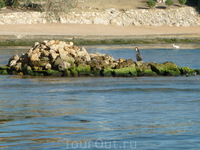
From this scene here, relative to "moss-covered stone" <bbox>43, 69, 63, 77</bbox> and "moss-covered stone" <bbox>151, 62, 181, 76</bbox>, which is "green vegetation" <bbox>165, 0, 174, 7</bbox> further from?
"moss-covered stone" <bbox>43, 69, 63, 77</bbox>

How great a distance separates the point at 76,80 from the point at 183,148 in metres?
12.4

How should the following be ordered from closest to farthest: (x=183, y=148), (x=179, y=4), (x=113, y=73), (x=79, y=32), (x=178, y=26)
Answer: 1. (x=183, y=148)
2. (x=113, y=73)
3. (x=79, y=32)
4. (x=178, y=26)
5. (x=179, y=4)

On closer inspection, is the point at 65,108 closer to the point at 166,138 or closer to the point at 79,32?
the point at 166,138

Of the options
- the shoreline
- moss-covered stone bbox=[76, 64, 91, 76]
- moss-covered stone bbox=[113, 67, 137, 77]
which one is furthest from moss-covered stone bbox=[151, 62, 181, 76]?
the shoreline

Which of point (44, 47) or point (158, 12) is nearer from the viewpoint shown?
point (44, 47)

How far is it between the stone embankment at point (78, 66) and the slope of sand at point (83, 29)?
105 feet

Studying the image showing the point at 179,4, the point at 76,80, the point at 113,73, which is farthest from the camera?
the point at 179,4

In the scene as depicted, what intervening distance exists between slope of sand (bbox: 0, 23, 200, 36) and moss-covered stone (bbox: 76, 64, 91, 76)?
1334 inches

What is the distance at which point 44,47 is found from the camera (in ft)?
82.2

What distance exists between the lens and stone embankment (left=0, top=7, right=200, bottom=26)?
6256 cm

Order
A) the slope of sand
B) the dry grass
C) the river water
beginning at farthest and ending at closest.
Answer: the dry grass
the slope of sand
the river water

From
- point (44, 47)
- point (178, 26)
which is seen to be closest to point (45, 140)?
point (44, 47)

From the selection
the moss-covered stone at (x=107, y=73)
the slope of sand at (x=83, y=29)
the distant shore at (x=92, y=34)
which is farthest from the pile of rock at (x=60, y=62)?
the slope of sand at (x=83, y=29)

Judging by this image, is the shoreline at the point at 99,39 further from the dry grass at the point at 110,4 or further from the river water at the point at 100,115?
the river water at the point at 100,115
